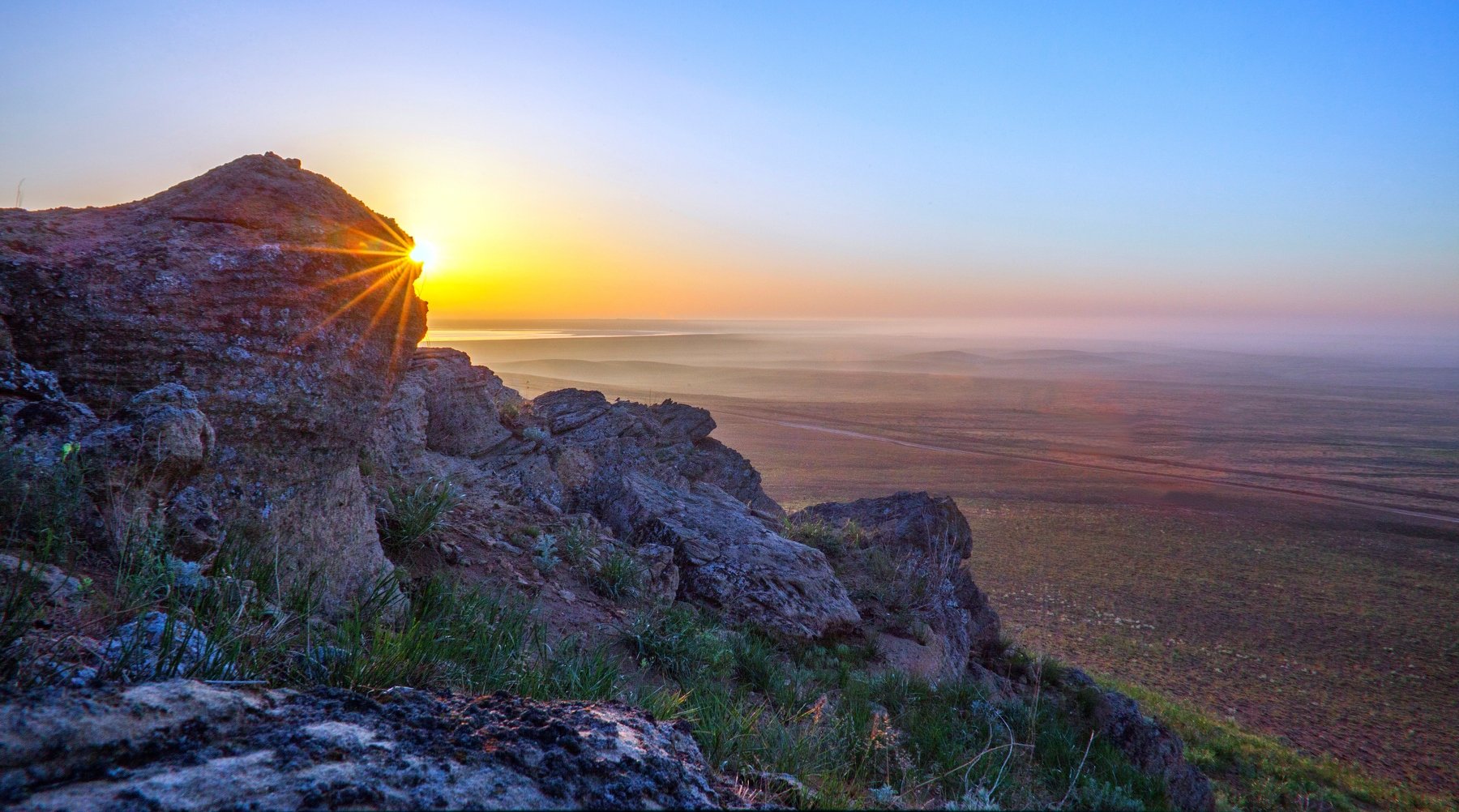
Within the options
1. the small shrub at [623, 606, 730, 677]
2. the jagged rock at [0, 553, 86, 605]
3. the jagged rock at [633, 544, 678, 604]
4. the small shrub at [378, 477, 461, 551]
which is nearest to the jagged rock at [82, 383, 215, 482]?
the jagged rock at [0, 553, 86, 605]

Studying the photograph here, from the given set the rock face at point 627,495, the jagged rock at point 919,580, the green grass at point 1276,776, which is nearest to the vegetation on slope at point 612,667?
the rock face at point 627,495

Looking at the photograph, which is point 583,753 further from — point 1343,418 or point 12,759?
point 1343,418

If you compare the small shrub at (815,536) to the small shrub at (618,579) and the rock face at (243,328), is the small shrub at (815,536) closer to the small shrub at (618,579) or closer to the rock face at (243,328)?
the small shrub at (618,579)

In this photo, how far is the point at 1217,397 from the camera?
8300 cm

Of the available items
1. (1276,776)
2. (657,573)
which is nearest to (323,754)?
(657,573)

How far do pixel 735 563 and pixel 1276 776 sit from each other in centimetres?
935

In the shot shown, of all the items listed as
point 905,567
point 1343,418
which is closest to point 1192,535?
point 905,567

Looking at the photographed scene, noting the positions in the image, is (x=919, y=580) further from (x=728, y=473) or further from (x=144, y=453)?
(x=144, y=453)

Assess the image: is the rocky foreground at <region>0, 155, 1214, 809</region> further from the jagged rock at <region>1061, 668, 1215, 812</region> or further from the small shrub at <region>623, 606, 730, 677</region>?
the small shrub at <region>623, 606, 730, 677</region>

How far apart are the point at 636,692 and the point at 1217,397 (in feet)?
329

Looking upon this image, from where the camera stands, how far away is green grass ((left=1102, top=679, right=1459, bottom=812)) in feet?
30.1

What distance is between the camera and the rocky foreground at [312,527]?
4.69ft

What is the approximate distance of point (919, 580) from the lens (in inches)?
357

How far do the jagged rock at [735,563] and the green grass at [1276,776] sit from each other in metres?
6.07
